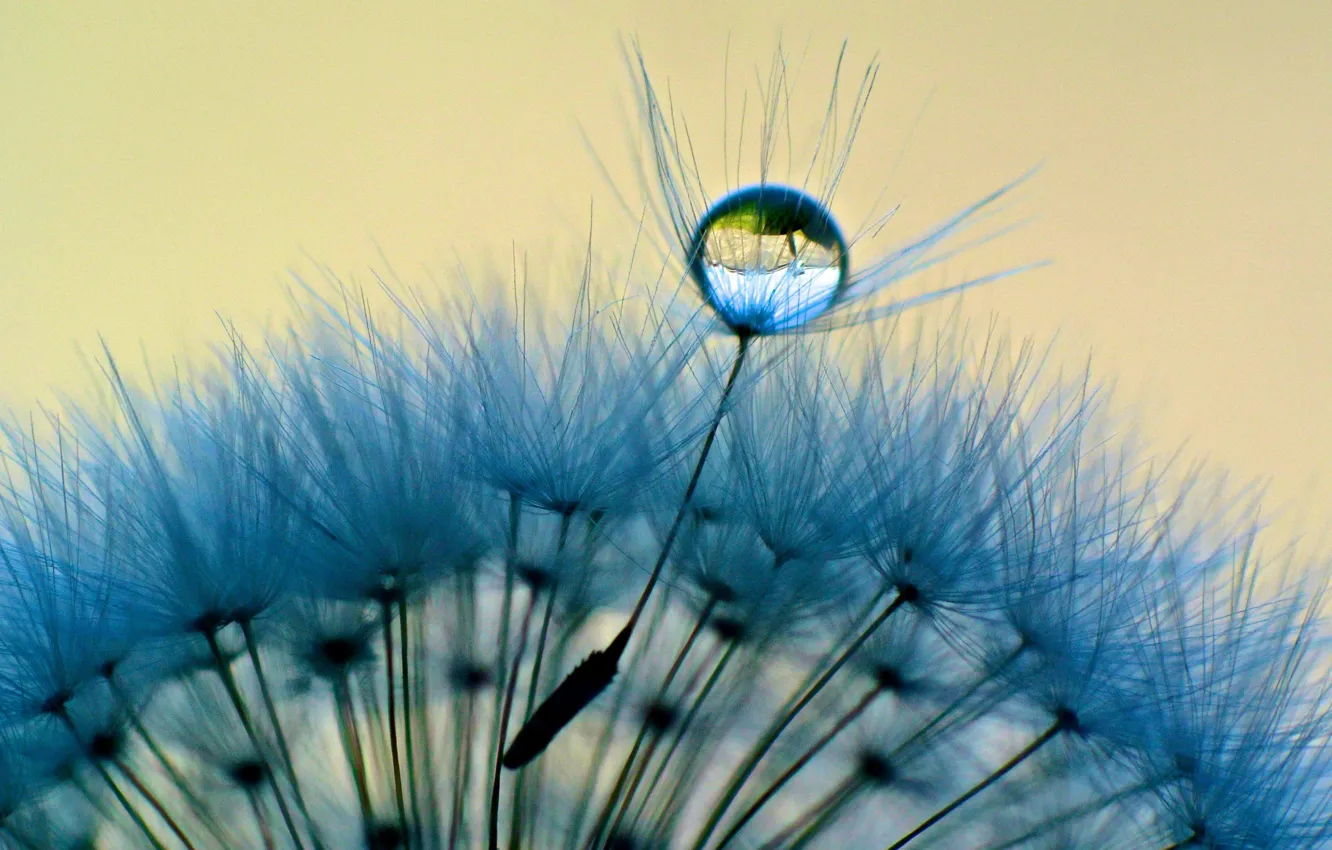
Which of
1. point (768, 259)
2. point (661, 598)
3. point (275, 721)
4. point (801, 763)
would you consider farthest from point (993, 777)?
point (275, 721)

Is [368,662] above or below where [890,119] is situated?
below

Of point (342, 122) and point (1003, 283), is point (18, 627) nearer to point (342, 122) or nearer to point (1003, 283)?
point (342, 122)

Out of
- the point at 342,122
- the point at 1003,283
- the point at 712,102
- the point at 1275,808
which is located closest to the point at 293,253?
the point at 342,122

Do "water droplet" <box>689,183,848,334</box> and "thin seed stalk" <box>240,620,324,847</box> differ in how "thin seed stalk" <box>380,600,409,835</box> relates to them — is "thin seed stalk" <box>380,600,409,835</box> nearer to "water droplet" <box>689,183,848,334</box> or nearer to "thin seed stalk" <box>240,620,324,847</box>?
"thin seed stalk" <box>240,620,324,847</box>

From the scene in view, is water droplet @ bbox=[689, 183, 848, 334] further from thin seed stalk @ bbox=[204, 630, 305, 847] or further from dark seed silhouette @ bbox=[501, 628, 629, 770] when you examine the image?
thin seed stalk @ bbox=[204, 630, 305, 847]

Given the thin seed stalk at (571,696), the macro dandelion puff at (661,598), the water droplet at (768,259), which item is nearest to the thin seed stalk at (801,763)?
the macro dandelion puff at (661,598)

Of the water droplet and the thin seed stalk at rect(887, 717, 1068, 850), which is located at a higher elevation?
the water droplet

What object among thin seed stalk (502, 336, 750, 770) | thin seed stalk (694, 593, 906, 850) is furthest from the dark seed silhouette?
thin seed stalk (694, 593, 906, 850)

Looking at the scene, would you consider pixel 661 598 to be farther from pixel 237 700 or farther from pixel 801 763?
pixel 237 700

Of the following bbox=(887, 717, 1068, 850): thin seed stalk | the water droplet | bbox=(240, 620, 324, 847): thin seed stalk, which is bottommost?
bbox=(240, 620, 324, 847): thin seed stalk
